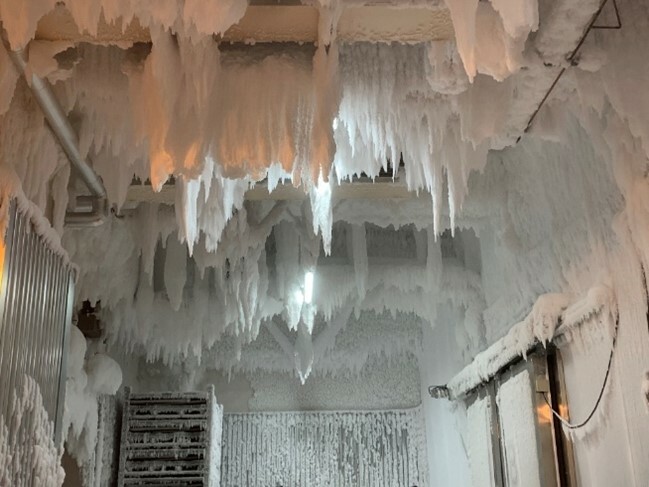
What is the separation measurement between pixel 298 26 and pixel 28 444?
1.82 meters

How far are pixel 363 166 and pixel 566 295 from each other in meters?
1.18

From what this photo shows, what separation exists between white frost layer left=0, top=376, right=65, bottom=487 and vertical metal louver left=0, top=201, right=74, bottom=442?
0.18ft

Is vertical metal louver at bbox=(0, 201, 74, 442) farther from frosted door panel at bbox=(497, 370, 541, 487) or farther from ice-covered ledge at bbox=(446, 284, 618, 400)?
frosted door panel at bbox=(497, 370, 541, 487)

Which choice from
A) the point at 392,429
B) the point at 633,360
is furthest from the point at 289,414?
the point at 633,360

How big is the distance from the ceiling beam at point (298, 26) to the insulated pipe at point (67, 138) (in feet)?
0.45

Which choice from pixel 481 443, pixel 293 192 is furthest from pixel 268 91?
pixel 481 443

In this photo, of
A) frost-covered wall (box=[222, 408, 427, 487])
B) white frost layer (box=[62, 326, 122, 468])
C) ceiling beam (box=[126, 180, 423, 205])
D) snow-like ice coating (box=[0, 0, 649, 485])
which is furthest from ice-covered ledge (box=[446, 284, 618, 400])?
frost-covered wall (box=[222, 408, 427, 487])

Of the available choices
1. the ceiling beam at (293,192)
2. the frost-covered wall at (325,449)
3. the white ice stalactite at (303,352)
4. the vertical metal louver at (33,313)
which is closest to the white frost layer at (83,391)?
the ceiling beam at (293,192)

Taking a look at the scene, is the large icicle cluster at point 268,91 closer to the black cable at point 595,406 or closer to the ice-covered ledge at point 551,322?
the ice-covered ledge at point 551,322

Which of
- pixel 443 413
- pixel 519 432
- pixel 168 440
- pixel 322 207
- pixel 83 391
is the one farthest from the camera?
pixel 443 413

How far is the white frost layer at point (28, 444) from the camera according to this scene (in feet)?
8.30

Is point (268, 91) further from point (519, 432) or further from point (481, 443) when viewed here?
point (481, 443)

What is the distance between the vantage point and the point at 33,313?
2889 millimetres

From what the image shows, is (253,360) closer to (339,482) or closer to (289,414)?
(289,414)
